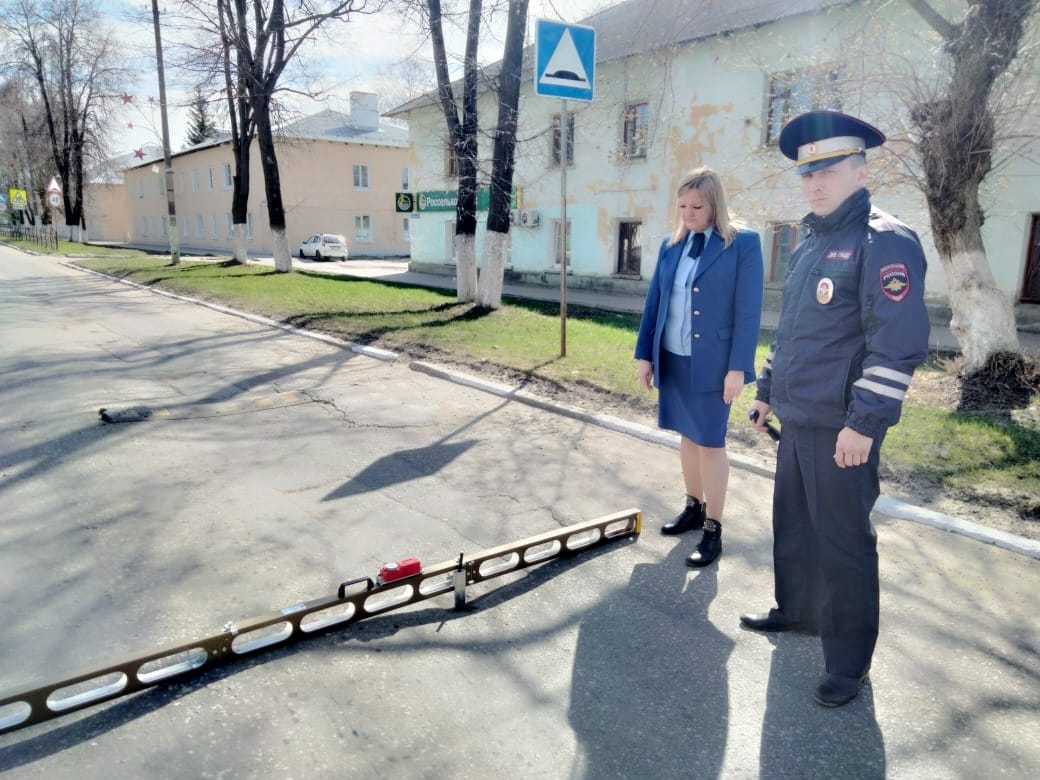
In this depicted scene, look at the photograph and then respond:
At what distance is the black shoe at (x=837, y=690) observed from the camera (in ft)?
8.43

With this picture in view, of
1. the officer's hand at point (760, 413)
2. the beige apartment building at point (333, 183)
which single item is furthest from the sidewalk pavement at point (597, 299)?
the beige apartment building at point (333, 183)

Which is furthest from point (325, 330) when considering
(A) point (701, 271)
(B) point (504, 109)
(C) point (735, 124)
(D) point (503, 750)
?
(C) point (735, 124)

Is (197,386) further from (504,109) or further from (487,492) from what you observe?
(504,109)

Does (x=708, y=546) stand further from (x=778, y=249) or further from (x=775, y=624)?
(x=778, y=249)

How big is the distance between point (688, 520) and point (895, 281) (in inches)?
78.6

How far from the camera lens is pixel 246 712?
8.16 ft

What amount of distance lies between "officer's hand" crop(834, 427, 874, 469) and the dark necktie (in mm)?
1404

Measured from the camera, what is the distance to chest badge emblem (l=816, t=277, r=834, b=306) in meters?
2.56

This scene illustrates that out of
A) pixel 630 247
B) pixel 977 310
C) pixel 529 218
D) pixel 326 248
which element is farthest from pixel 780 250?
pixel 326 248

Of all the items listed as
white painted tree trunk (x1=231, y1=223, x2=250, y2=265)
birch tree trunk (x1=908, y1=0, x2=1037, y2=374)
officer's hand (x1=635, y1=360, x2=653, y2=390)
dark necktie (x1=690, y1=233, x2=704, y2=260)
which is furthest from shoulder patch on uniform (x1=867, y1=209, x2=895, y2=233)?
white painted tree trunk (x1=231, y1=223, x2=250, y2=265)

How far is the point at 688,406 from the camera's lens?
3732 mm

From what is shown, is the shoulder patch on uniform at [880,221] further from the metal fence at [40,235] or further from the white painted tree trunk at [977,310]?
the metal fence at [40,235]

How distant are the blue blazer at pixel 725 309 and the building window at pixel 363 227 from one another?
40384 millimetres

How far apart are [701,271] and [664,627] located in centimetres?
169
